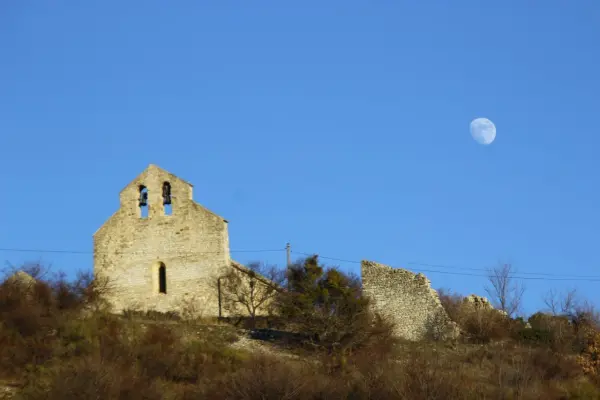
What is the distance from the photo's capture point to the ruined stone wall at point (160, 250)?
1667 inches

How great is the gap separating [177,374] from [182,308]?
926 centimetres

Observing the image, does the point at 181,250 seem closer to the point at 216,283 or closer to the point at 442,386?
the point at 216,283

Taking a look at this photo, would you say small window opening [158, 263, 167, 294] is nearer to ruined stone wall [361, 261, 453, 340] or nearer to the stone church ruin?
the stone church ruin

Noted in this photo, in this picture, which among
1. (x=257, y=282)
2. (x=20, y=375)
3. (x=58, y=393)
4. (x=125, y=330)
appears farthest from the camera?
(x=257, y=282)

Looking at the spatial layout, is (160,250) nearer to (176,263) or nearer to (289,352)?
(176,263)

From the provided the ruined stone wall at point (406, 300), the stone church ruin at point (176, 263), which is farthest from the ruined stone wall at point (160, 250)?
the ruined stone wall at point (406, 300)

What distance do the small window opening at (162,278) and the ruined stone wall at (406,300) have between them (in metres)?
8.06

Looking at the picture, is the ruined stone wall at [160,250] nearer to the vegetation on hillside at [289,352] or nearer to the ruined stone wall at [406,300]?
the vegetation on hillside at [289,352]

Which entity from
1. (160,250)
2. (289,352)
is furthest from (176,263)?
(289,352)

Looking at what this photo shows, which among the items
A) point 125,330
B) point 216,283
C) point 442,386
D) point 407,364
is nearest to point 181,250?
point 216,283

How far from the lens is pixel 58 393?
2795 cm

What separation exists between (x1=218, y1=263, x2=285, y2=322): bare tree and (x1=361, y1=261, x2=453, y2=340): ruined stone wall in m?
3.70

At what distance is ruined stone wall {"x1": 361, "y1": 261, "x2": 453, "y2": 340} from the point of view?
132ft

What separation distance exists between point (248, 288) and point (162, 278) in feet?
13.1
